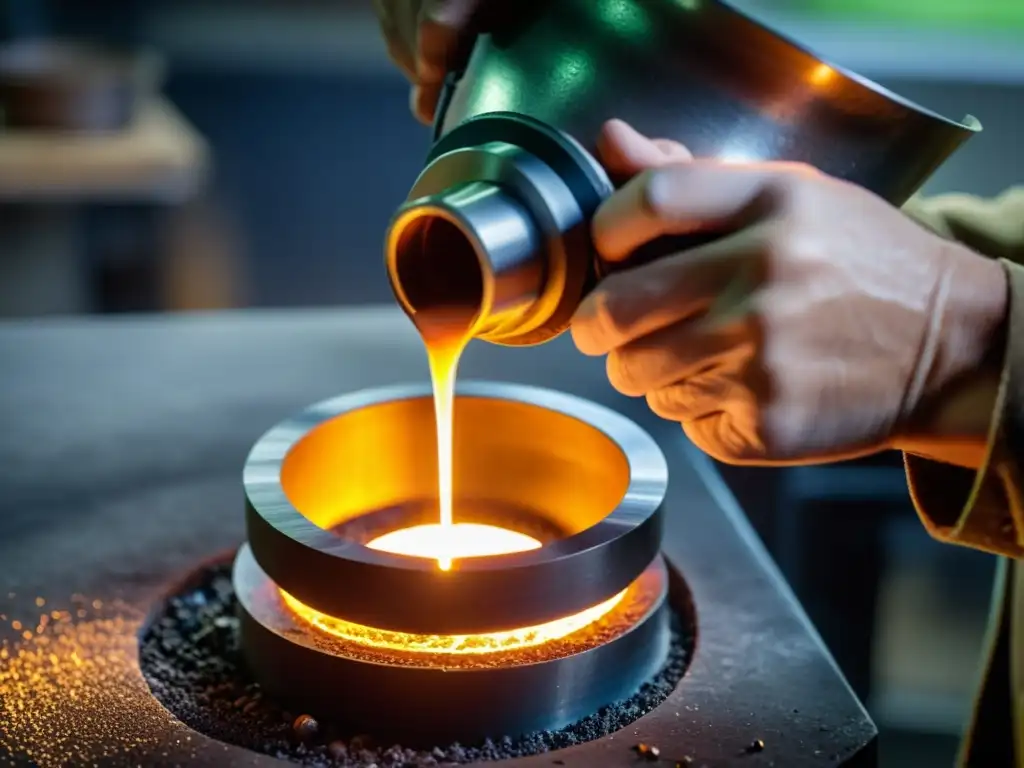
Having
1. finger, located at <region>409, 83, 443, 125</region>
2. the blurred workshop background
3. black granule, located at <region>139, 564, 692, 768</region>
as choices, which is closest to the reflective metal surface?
finger, located at <region>409, 83, 443, 125</region>

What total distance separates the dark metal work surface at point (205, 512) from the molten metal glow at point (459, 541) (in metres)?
0.18

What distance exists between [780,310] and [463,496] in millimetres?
554

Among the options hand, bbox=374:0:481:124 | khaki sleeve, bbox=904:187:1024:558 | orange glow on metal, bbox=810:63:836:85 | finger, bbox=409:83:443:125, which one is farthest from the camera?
finger, bbox=409:83:443:125

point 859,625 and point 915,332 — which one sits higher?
point 915,332

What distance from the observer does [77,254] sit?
3.39 m

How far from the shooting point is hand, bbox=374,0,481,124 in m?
0.99

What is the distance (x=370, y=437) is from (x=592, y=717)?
0.40 m

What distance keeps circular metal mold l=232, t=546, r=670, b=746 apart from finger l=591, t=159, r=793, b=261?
1.16 ft

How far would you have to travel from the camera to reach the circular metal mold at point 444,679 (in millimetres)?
938

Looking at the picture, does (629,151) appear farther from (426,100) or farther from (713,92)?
(426,100)

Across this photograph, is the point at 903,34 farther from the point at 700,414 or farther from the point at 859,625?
the point at 700,414

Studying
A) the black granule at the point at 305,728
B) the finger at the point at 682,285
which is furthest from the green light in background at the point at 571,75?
the black granule at the point at 305,728

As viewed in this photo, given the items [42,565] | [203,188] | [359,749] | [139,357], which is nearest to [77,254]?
[203,188]

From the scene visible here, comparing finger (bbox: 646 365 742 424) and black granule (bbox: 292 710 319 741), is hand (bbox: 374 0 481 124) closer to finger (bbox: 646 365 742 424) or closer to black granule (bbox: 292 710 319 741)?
finger (bbox: 646 365 742 424)
